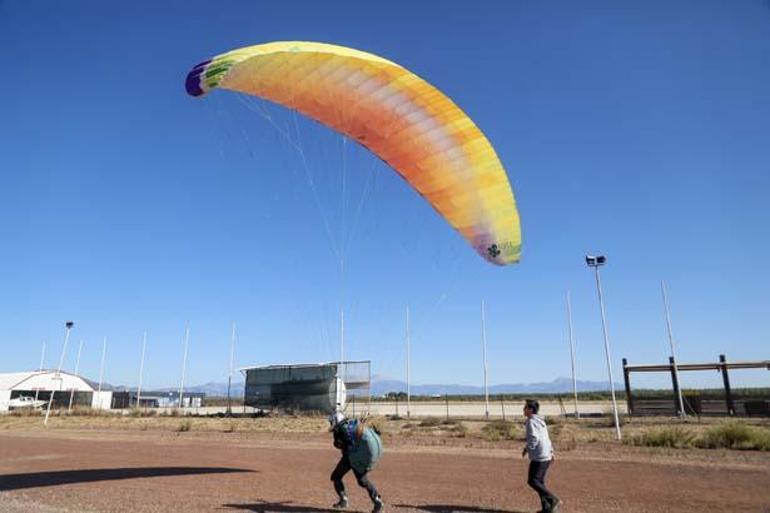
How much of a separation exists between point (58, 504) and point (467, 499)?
6552 millimetres

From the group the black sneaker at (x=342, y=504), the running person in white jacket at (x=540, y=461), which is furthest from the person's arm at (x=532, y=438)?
the black sneaker at (x=342, y=504)

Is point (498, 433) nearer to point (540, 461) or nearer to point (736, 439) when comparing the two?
point (736, 439)

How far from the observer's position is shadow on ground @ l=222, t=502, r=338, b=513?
307 inches

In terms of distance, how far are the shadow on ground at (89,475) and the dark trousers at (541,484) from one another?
24.4 feet

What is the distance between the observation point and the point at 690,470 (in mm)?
11781

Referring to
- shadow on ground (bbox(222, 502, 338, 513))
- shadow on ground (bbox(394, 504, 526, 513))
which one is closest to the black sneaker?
shadow on ground (bbox(222, 502, 338, 513))

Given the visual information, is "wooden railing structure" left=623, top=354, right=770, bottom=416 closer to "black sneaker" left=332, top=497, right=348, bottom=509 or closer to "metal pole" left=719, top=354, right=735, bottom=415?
"metal pole" left=719, top=354, right=735, bottom=415

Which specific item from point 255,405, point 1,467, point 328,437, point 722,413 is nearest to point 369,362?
point 255,405

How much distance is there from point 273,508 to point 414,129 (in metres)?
8.11

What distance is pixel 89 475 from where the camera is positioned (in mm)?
11680

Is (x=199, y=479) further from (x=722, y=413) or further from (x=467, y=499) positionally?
A: (x=722, y=413)

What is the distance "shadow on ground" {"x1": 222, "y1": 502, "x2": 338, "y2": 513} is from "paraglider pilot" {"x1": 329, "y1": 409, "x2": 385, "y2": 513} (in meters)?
0.41

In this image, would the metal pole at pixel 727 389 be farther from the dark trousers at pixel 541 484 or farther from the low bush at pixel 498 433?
the dark trousers at pixel 541 484

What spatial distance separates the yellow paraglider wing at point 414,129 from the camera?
10906 mm
